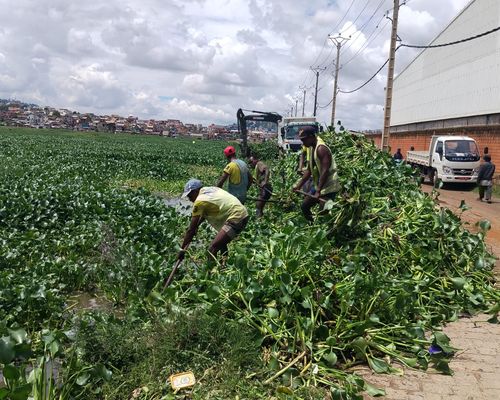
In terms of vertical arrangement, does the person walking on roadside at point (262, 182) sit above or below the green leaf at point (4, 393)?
above

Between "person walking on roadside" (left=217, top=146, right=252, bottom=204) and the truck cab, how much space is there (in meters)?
15.7

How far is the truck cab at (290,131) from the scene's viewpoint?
79.8 feet

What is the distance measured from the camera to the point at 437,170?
19.5m

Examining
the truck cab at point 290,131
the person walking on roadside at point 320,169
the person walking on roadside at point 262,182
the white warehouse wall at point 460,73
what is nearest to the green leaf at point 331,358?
the person walking on roadside at point 320,169

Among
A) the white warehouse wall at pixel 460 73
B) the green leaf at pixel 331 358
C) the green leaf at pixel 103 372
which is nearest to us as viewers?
the green leaf at pixel 103 372

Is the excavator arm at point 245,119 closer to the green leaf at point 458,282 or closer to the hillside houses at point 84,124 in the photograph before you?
the green leaf at point 458,282

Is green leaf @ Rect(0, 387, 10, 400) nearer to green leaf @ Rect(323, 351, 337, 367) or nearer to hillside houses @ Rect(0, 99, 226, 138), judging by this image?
green leaf @ Rect(323, 351, 337, 367)

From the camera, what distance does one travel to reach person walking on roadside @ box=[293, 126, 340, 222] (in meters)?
6.76

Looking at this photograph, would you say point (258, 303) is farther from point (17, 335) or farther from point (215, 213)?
point (17, 335)

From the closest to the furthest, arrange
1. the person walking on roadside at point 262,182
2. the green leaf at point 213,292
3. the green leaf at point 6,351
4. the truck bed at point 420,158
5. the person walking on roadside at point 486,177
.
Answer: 1. the green leaf at point 6,351
2. the green leaf at point 213,292
3. the person walking on roadside at point 262,182
4. the person walking on roadside at point 486,177
5. the truck bed at point 420,158

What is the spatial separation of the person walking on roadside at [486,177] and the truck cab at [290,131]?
9835 mm

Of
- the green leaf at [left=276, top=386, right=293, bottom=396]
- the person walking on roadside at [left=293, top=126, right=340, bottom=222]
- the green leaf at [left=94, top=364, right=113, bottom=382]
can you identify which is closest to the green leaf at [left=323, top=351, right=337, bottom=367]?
the green leaf at [left=276, top=386, right=293, bottom=396]

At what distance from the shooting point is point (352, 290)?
4.55 m

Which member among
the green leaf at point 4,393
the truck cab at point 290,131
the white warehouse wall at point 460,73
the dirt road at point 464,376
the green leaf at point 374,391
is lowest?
the dirt road at point 464,376
